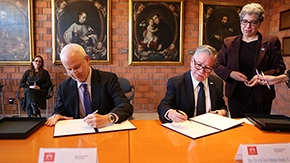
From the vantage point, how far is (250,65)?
2.09 metres

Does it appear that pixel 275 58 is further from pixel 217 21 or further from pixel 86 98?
pixel 217 21

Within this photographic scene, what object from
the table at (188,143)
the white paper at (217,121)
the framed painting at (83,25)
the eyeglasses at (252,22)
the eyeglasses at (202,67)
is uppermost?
the framed painting at (83,25)

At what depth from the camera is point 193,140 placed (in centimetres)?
126

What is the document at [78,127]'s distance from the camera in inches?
53.0

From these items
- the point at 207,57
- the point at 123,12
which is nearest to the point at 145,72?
the point at 123,12

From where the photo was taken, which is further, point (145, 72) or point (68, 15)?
point (145, 72)

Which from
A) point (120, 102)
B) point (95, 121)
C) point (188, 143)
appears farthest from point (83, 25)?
point (188, 143)

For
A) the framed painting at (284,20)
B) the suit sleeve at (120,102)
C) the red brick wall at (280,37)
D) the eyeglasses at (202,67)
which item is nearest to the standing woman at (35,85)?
the suit sleeve at (120,102)

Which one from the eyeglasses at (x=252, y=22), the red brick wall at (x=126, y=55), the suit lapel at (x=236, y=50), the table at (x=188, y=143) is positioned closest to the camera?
the table at (x=188, y=143)

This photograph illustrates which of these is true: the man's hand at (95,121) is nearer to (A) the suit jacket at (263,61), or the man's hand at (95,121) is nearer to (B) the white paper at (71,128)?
(B) the white paper at (71,128)

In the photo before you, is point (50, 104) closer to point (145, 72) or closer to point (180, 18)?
point (145, 72)

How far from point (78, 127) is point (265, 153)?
111cm

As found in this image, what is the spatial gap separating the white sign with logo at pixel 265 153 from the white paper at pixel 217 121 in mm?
502

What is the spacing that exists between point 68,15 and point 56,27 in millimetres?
361
